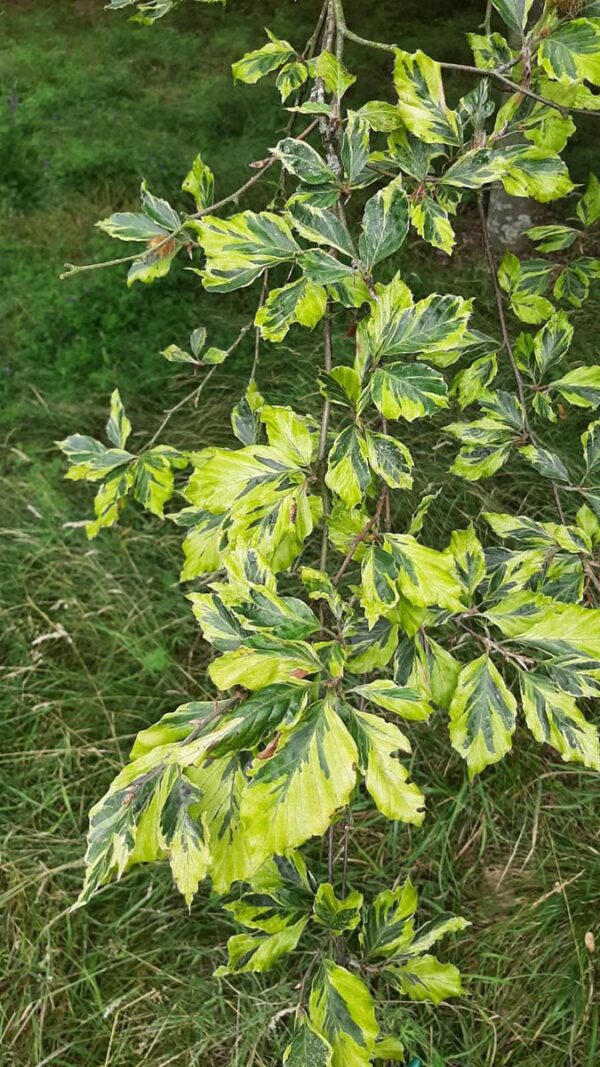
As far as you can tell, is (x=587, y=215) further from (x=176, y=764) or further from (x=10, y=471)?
(x=10, y=471)

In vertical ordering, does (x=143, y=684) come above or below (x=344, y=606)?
below

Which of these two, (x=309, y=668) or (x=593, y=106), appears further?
(x=593, y=106)

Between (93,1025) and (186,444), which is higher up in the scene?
(186,444)

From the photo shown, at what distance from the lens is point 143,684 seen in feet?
7.12

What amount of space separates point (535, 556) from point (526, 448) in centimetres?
21

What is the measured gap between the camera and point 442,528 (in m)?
2.32

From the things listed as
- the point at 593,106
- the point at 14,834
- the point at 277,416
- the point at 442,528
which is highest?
the point at 593,106

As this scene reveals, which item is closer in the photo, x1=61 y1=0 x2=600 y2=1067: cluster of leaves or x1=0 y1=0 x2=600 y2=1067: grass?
x1=61 y1=0 x2=600 y2=1067: cluster of leaves

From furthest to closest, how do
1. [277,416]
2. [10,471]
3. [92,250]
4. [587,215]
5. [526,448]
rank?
1. [92,250]
2. [10,471]
3. [587,215]
4. [526,448]
5. [277,416]

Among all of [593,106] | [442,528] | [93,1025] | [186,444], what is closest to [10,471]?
[186,444]

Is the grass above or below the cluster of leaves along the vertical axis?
below

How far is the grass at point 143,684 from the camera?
1.64m

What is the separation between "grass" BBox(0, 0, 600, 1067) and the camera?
1637mm

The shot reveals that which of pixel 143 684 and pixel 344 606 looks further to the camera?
pixel 143 684
